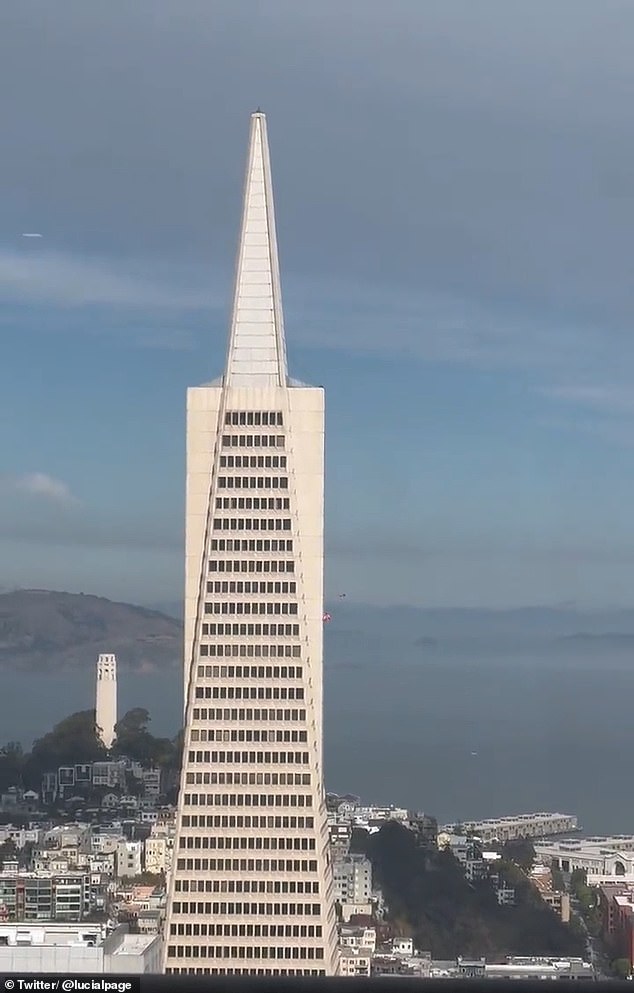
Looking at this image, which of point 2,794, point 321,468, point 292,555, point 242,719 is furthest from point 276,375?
point 2,794

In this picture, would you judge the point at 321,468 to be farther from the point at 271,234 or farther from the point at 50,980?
the point at 50,980

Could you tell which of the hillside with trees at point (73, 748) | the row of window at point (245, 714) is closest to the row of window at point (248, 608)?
the row of window at point (245, 714)

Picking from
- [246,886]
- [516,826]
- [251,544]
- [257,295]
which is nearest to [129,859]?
[246,886]

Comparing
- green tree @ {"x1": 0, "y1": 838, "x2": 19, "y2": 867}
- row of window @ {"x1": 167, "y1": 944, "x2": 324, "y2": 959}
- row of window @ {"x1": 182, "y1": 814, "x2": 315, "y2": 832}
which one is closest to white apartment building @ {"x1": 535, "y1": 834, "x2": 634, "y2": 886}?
row of window @ {"x1": 167, "y1": 944, "x2": 324, "y2": 959}

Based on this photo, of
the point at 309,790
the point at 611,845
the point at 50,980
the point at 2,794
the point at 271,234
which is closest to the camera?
the point at 50,980

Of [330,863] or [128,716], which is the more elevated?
[128,716]

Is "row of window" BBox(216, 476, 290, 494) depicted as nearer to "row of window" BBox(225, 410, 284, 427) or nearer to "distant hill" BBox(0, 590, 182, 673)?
"row of window" BBox(225, 410, 284, 427)

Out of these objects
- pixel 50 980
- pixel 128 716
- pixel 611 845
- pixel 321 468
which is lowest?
pixel 50 980

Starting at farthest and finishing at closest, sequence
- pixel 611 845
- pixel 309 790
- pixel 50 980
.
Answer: pixel 309 790, pixel 611 845, pixel 50 980
